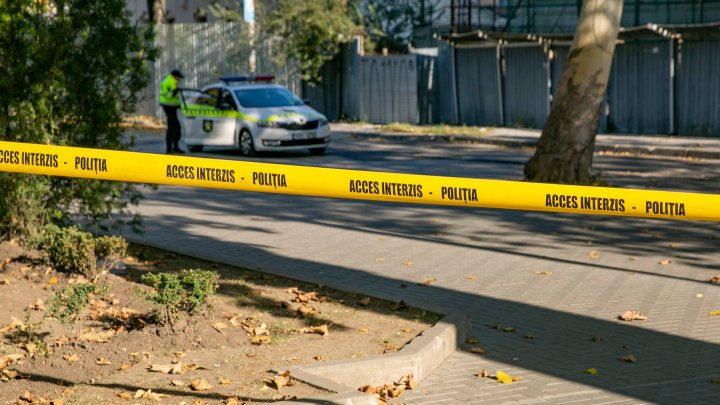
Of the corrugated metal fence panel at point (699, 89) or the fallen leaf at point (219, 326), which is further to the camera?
the corrugated metal fence panel at point (699, 89)

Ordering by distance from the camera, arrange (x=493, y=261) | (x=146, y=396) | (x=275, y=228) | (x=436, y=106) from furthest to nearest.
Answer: (x=436, y=106) → (x=275, y=228) → (x=493, y=261) → (x=146, y=396)

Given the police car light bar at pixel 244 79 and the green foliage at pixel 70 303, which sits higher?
the police car light bar at pixel 244 79

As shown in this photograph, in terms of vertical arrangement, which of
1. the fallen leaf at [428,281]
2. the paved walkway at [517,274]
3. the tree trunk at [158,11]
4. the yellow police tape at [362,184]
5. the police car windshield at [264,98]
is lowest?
the paved walkway at [517,274]

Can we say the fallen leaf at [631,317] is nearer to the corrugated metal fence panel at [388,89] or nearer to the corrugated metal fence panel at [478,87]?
the corrugated metal fence panel at [478,87]

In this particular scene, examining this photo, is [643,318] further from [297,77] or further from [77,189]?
[297,77]

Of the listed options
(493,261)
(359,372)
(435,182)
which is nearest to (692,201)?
(435,182)

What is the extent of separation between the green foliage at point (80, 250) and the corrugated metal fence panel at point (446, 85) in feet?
81.3

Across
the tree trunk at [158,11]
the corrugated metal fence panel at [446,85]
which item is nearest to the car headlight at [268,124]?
the corrugated metal fence panel at [446,85]

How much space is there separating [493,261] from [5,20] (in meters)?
5.02

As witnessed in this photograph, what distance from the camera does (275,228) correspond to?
13.9m

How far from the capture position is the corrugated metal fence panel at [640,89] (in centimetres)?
2853

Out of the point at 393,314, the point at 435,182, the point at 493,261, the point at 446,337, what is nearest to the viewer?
the point at 435,182

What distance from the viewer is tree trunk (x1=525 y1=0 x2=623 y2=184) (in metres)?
17.3

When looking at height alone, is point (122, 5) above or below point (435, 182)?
above
